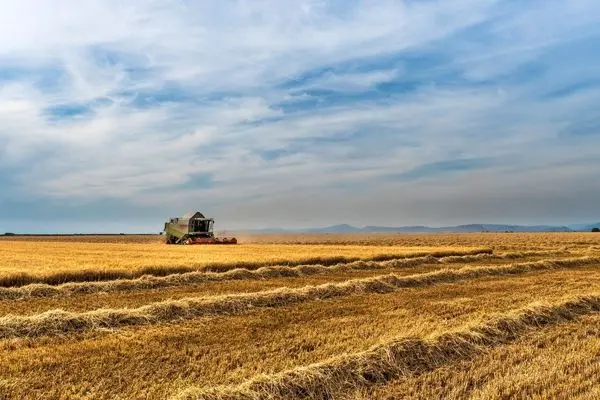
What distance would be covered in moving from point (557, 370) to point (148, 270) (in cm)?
1361

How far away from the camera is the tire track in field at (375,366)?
5719 millimetres

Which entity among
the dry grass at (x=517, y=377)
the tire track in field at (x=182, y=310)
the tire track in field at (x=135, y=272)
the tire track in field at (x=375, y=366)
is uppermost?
the tire track in field at (x=135, y=272)

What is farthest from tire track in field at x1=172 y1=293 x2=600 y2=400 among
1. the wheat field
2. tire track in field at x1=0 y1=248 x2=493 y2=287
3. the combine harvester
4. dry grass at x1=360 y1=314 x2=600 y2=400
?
the combine harvester

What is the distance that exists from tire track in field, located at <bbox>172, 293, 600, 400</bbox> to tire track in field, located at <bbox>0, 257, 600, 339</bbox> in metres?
4.30

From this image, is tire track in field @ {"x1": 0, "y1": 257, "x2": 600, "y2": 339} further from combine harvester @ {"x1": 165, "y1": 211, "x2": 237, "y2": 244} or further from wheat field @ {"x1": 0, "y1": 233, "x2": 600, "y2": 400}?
combine harvester @ {"x1": 165, "y1": 211, "x2": 237, "y2": 244}

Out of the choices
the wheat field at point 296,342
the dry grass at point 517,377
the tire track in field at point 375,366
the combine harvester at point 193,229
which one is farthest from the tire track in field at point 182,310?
the combine harvester at point 193,229

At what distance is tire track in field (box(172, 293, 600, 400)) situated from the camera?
5719 millimetres

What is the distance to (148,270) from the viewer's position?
58.4ft

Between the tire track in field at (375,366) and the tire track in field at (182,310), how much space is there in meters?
4.30

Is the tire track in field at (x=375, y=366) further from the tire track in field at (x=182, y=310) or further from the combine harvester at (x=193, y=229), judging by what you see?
the combine harvester at (x=193, y=229)

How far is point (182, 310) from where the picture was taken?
1051 cm

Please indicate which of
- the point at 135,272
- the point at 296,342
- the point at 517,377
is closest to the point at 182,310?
the point at 296,342

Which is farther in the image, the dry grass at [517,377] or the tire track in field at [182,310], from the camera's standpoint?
the tire track in field at [182,310]

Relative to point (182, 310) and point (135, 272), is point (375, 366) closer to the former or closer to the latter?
point (182, 310)
